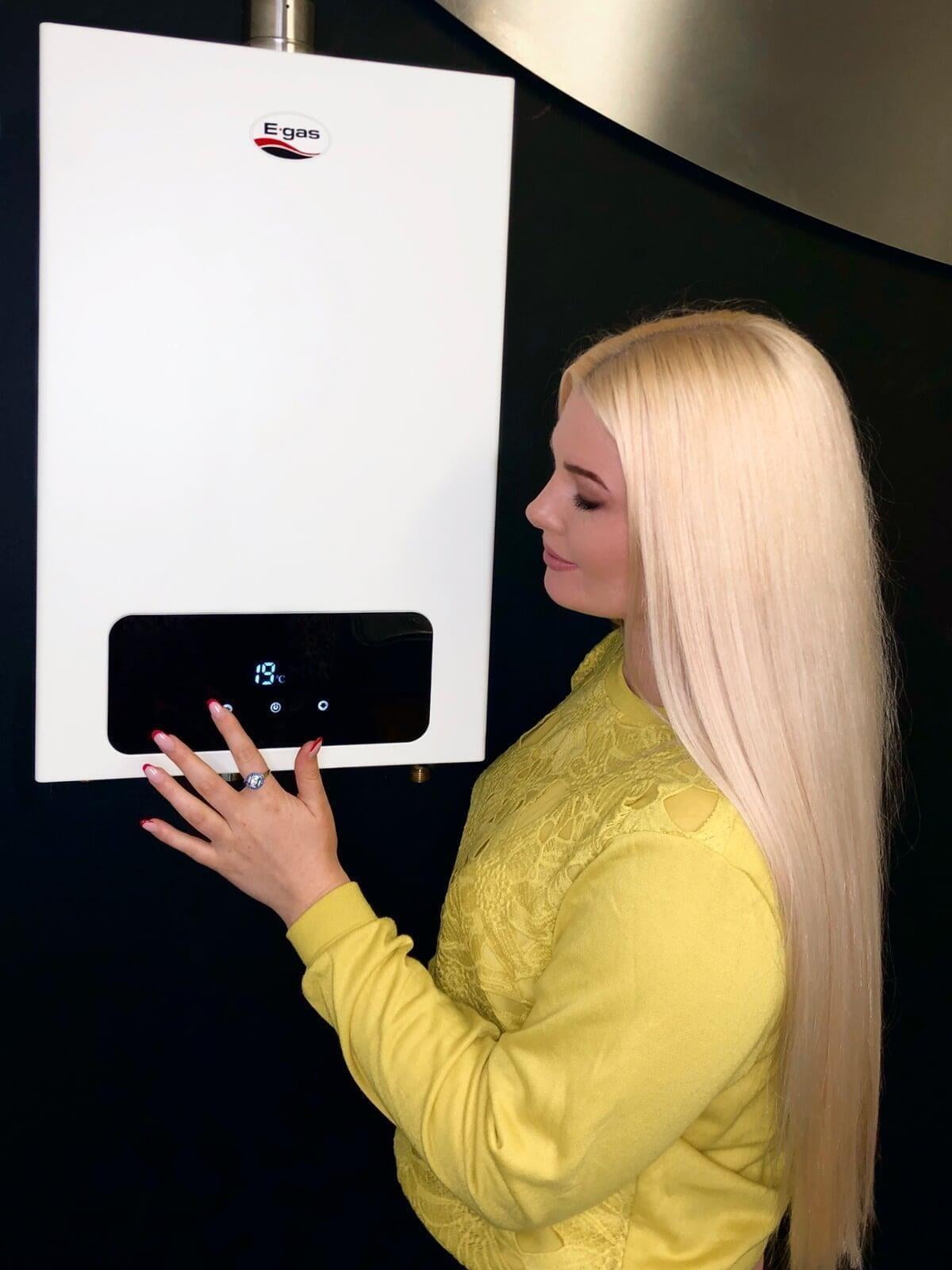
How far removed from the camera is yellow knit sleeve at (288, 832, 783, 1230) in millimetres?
738

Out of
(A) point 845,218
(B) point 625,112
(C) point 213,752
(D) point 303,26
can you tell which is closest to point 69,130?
(D) point 303,26

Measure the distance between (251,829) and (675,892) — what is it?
32 cm

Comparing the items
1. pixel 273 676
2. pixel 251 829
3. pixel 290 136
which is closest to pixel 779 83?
pixel 290 136

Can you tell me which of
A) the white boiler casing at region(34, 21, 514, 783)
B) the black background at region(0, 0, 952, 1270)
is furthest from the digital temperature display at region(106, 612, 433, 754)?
the black background at region(0, 0, 952, 1270)

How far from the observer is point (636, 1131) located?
754mm

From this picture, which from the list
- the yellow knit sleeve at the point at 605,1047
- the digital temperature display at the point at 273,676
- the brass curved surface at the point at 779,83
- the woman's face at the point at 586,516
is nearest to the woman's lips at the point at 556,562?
the woman's face at the point at 586,516

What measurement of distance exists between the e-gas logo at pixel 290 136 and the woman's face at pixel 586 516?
0.88ft

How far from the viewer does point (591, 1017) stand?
747 millimetres

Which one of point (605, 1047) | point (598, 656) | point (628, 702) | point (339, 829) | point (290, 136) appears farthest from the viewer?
point (339, 829)

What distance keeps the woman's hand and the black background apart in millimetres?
393

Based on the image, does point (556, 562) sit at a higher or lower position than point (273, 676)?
higher

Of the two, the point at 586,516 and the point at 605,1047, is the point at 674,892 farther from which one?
the point at 586,516

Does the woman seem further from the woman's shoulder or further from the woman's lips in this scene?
the woman's shoulder

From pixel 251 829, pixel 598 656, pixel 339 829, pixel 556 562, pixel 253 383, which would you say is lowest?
pixel 339 829
